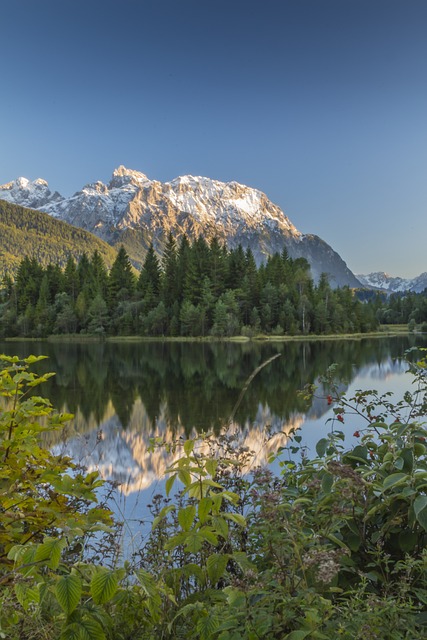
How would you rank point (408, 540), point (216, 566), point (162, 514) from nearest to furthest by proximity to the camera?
point (216, 566) → point (162, 514) → point (408, 540)

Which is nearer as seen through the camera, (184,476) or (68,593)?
(68,593)

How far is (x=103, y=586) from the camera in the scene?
1.87 meters

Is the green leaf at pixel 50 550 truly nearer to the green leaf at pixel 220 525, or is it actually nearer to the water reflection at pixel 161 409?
the green leaf at pixel 220 525

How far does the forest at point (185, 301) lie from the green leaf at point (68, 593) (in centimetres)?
7408

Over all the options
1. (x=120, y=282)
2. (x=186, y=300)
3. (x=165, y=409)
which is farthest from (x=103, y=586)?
(x=120, y=282)

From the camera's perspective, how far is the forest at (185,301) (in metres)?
81.0

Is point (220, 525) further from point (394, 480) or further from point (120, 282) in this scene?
point (120, 282)

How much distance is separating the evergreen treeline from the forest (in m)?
0.19

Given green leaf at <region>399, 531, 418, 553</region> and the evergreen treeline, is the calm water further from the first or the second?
the evergreen treeline

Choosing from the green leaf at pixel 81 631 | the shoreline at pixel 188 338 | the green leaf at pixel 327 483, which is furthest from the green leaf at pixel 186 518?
the shoreline at pixel 188 338

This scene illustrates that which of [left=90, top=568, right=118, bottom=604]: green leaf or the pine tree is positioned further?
the pine tree

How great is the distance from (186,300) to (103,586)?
260 feet

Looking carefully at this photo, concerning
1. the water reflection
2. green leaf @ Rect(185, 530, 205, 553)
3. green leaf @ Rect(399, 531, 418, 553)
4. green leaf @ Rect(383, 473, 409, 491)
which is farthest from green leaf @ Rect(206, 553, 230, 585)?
the water reflection

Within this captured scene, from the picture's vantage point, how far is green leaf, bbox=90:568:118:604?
1837mm
